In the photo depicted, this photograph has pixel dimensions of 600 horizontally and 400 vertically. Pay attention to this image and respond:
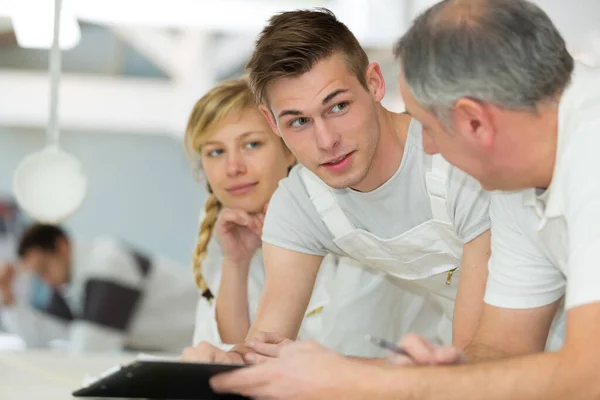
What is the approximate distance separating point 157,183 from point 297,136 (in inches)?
230

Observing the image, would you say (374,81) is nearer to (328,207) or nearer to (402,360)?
(328,207)

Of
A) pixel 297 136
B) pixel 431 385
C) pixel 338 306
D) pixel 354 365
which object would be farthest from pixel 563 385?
pixel 338 306

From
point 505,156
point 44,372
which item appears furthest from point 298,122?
point 44,372

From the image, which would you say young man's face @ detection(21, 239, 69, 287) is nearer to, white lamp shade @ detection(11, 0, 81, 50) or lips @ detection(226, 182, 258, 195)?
white lamp shade @ detection(11, 0, 81, 50)

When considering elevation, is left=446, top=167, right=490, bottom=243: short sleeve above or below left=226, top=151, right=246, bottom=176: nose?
below

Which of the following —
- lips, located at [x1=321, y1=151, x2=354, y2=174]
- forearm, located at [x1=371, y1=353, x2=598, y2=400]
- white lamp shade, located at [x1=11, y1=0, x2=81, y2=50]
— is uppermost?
white lamp shade, located at [x1=11, y1=0, x2=81, y2=50]

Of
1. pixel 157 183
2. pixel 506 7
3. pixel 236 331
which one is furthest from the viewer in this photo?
pixel 157 183

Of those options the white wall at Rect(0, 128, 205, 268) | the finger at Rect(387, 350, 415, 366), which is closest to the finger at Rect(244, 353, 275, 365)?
the finger at Rect(387, 350, 415, 366)

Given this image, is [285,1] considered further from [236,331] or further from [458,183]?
[458,183]

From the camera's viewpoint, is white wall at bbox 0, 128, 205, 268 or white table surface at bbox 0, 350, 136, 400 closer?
white table surface at bbox 0, 350, 136, 400

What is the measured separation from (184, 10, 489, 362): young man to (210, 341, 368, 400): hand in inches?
11.4

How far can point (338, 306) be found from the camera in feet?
7.61

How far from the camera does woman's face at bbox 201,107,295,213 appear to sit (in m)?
2.16

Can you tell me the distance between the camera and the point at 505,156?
4.21 feet
